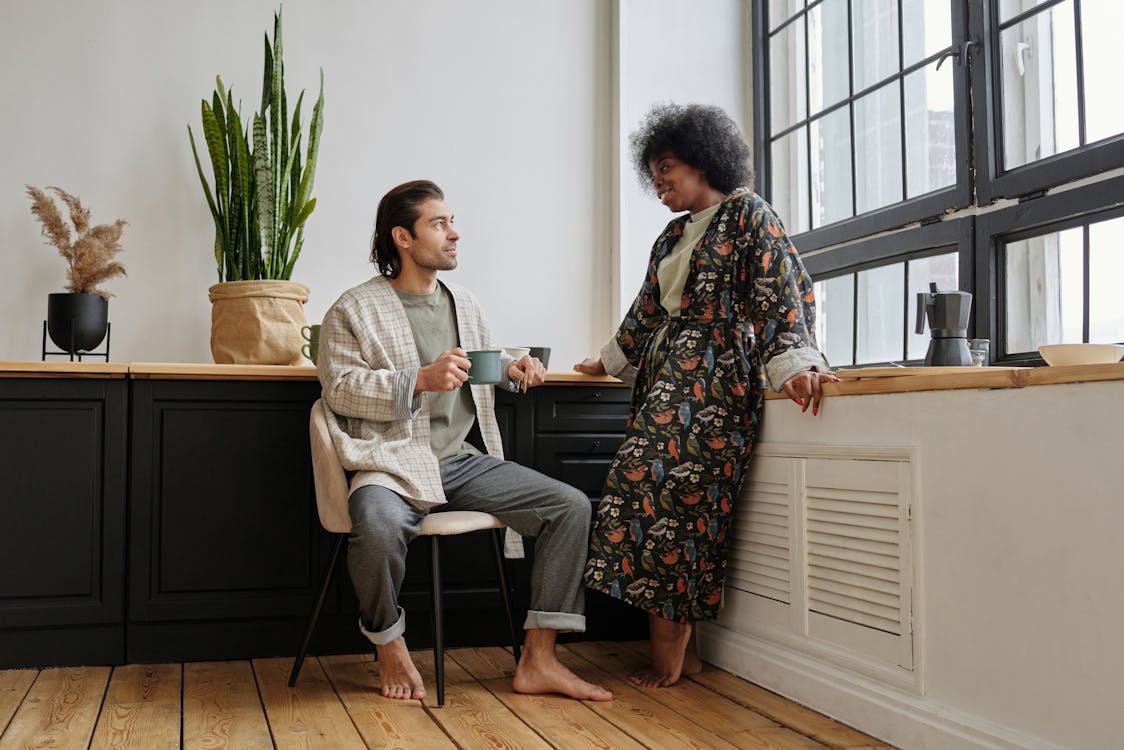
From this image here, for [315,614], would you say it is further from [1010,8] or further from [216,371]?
[1010,8]

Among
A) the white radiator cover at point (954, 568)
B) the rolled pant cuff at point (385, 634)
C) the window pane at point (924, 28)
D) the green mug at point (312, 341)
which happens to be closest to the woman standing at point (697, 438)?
the white radiator cover at point (954, 568)

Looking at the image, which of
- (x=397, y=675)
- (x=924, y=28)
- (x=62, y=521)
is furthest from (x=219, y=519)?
(x=924, y=28)

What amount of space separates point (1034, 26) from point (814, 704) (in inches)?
70.4

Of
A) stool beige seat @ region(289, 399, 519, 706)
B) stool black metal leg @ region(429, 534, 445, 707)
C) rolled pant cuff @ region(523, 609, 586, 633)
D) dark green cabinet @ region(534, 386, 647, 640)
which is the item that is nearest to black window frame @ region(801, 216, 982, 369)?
dark green cabinet @ region(534, 386, 647, 640)

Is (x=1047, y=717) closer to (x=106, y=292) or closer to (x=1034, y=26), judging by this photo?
(x=1034, y=26)

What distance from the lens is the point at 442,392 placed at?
2727mm

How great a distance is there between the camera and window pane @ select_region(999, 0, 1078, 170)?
2607 mm

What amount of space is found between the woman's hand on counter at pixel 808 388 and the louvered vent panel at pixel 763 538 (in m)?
0.22

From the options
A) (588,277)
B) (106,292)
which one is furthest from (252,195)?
(588,277)

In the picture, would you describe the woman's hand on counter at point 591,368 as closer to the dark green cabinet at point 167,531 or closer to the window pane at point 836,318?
the dark green cabinet at point 167,531

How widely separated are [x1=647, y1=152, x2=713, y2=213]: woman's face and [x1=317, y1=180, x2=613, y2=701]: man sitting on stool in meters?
0.58

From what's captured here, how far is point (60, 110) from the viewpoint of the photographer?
3.29 meters

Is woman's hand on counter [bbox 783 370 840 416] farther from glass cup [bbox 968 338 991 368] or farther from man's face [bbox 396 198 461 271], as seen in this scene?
man's face [bbox 396 198 461 271]

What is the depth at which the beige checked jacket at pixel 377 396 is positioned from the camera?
2.55m
